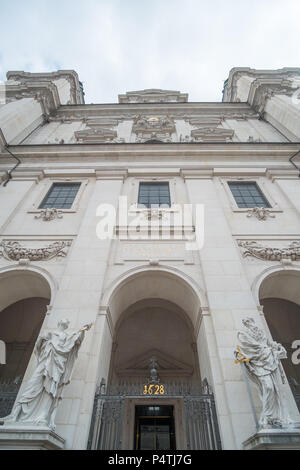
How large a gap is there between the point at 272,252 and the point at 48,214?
846 cm

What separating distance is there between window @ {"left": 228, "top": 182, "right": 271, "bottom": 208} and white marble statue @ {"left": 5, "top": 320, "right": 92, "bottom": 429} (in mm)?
8630

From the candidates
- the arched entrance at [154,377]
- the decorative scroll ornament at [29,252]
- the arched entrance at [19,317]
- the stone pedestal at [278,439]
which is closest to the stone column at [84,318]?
the arched entrance at [154,377]

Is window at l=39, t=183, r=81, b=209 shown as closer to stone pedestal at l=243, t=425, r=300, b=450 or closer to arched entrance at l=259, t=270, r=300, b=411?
arched entrance at l=259, t=270, r=300, b=411

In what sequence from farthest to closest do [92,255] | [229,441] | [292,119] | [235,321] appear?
[292,119] < [92,255] < [235,321] < [229,441]

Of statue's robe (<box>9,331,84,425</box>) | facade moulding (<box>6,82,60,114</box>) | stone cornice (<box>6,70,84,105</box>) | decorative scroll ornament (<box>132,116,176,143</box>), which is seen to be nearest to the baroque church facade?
statue's robe (<box>9,331,84,425</box>)

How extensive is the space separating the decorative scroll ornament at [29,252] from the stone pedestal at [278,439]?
279 inches

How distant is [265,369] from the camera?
505 cm

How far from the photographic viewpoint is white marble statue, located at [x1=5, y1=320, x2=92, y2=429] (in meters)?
4.62

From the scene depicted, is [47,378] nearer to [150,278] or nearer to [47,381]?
[47,381]

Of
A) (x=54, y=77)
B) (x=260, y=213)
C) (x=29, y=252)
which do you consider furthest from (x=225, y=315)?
(x=54, y=77)
